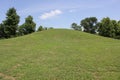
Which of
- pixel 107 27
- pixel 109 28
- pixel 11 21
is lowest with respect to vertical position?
pixel 109 28

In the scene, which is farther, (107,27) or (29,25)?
(107,27)

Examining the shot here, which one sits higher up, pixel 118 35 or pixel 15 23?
pixel 15 23

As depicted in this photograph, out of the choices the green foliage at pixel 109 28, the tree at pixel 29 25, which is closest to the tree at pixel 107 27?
the green foliage at pixel 109 28

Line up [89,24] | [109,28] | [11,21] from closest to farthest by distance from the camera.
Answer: [11,21] < [109,28] < [89,24]

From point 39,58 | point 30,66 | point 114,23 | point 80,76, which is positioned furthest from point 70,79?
point 114,23

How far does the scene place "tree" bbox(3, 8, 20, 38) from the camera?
1961 inches

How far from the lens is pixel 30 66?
15.6m

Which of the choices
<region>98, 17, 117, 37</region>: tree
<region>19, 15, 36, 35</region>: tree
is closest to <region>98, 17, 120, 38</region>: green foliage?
<region>98, 17, 117, 37</region>: tree

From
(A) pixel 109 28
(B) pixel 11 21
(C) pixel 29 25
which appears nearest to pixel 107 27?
(A) pixel 109 28

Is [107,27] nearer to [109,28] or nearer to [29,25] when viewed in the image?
[109,28]

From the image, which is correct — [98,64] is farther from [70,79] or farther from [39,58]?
[39,58]

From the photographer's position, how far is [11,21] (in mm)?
49812

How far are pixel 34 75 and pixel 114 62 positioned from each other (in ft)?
19.8

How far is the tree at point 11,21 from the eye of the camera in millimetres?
49812
